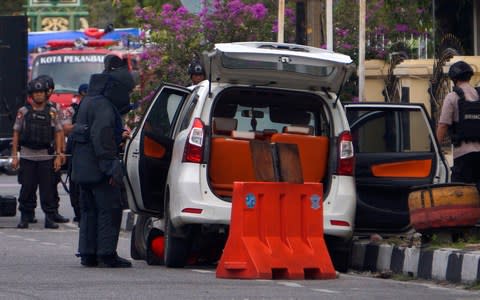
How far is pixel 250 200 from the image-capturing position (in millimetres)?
11898

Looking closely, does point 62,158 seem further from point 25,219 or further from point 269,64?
point 269,64

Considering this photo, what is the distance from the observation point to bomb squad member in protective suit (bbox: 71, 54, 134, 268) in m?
12.8

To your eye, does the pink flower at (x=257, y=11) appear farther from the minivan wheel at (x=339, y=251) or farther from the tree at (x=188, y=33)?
the minivan wheel at (x=339, y=251)

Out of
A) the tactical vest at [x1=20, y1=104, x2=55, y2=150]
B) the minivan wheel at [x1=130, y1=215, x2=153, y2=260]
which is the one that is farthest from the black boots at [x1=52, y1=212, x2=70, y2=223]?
the minivan wheel at [x1=130, y1=215, x2=153, y2=260]

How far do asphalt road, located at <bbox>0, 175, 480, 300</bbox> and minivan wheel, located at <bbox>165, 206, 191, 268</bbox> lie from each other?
0.37 feet

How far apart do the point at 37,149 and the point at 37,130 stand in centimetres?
28

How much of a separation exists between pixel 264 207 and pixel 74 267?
1.96 metres

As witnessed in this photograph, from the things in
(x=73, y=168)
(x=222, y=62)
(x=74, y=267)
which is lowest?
(x=74, y=267)

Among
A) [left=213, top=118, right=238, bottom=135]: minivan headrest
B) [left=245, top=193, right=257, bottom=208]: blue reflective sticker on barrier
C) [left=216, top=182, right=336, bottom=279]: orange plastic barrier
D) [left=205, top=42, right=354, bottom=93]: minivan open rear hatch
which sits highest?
[left=205, top=42, right=354, bottom=93]: minivan open rear hatch

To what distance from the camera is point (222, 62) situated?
12.3 metres

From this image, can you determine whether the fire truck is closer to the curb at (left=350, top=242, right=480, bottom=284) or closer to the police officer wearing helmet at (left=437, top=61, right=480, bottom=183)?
the police officer wearing helmet at (left=437, top=61, right=480, bottom=183)

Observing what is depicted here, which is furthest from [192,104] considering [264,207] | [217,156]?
[264,207]

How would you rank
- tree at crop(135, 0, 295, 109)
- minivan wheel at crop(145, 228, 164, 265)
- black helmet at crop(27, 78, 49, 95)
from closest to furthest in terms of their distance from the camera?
minivan wheel at crop(145, 228, 164, 265) < black helmet at crop(27, 78, 49, 95) < tree at crop(135, 0, 295, 109)

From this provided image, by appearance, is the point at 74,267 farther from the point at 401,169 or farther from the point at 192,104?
the point at 401,169
